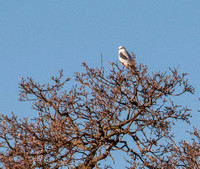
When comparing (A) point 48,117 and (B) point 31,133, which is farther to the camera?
(A) point 48,117

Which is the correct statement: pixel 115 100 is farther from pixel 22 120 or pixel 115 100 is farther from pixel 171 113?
pixel 22 120

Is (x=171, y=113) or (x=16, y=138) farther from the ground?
(x=16, y=138)

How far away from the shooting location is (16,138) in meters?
13.6

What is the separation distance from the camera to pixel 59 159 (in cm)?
1303

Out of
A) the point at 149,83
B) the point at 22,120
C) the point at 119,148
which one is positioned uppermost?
the point at 22,120

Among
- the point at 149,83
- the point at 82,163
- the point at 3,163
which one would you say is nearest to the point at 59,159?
the point at 82,163

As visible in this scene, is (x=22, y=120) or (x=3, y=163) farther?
(x=22, y=120)

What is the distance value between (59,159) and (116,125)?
212cm

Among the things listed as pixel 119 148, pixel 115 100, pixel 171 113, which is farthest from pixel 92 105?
pixel 171 113

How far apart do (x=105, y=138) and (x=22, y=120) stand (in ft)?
9.52

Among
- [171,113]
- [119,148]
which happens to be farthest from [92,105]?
[171,113]

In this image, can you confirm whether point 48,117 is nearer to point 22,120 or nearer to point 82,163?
point 22,120

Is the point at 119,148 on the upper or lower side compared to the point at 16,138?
lower

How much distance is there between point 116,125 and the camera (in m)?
13.4
